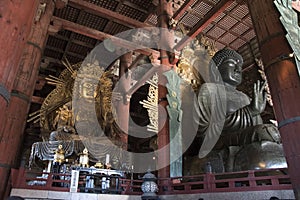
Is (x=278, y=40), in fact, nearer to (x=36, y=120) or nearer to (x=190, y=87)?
(x=190, y=87)

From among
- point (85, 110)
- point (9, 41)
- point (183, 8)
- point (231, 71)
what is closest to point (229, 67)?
point (231, 71)

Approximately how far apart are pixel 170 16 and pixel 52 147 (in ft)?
13.3

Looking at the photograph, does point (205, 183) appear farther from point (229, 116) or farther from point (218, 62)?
point (218, 62)

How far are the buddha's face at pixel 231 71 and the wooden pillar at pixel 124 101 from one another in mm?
2803

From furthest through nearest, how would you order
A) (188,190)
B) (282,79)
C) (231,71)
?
1. (231,71)
2. (188,190)
3. (282,79)

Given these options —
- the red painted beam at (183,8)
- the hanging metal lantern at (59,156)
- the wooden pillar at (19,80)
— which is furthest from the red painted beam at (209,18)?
the hanging metal lantern at (59,156)

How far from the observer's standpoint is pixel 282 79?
2.73 metres

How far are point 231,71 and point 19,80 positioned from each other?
4.64 m

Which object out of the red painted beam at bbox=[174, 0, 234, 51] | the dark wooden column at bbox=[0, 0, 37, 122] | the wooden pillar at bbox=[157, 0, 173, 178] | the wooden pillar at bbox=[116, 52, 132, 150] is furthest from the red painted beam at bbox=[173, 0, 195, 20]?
the dark wooden column at bbox=[0, 0, 37, 122]

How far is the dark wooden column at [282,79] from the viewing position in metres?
2.50

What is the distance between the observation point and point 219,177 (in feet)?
13.8

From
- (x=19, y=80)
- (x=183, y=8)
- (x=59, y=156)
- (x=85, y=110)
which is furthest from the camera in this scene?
(x=85, y=110)

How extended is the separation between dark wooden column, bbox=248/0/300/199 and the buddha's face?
9.88 ft

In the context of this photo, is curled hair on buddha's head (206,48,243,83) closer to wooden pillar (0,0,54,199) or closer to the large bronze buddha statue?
the large bronze buddha statue
